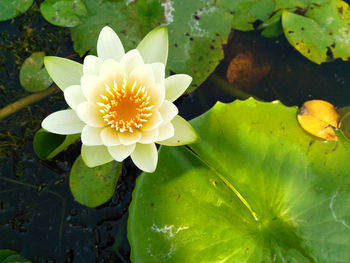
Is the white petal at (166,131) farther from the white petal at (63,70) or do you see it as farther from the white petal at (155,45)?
the white petal at (63,70)

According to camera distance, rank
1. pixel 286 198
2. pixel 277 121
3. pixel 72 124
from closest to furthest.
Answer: pixel 72 124
pixel 286 198
pixel 277 121

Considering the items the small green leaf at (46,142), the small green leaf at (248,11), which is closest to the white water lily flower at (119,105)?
the small green leaf at (46,142)

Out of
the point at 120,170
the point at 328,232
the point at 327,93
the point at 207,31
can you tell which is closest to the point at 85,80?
the point at 120,170

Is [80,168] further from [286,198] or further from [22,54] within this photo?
[286,198]

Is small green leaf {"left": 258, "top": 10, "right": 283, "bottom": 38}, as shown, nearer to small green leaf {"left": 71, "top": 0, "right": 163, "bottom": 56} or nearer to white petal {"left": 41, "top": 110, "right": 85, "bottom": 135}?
small green leaf {"left": 71, "top": 0, "right": 163, "bottom": 56}

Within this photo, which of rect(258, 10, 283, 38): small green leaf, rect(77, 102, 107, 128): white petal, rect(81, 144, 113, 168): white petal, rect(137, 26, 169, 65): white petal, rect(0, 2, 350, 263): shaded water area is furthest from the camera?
rect(258, 10, 283, 38): small green leaf

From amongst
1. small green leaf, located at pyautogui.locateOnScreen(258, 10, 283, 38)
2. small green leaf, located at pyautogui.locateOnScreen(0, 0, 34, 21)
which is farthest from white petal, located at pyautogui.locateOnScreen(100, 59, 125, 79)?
small green leaf, located at pyautogui.locateOnScreen(258, 10, 283, 38)

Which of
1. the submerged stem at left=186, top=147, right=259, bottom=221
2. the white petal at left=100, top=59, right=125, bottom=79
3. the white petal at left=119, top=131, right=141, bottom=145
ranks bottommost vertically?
the submerged stem at left=186, top=147, right=259, bottom=221
